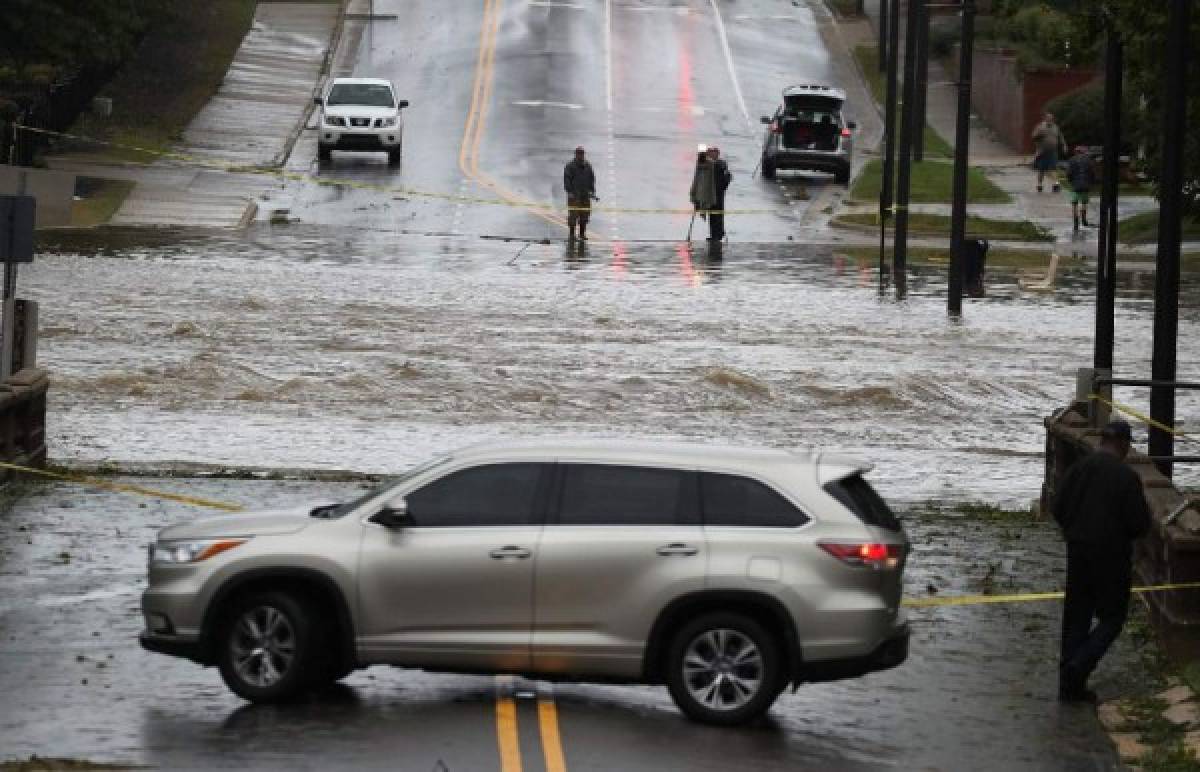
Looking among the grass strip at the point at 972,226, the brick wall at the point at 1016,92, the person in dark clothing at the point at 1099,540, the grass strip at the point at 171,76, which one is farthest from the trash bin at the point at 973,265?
the person in dark clothing at the point at 1099,540

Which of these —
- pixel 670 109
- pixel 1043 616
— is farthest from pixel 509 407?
pixel 670 109

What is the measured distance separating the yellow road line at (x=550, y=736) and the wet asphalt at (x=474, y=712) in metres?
0.05

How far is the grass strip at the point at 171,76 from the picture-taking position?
2229 inches

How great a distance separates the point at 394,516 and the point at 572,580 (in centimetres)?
106

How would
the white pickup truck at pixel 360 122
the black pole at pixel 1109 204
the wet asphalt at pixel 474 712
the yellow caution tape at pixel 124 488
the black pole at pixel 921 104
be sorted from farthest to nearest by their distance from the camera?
the white pickup truck at pixel 360 122
the black pole at pixel 921 104
the black pole at pixel 1109 204
the yellow caution tape at pixel 124 488
the wet asphalt at pixel 474 712

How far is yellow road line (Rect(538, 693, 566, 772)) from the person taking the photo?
1282 centimetres

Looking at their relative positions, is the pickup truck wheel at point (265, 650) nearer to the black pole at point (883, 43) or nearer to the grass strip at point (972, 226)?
the grass strip at point (972, 226)

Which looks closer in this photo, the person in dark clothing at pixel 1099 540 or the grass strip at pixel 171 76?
the person in dark clothing at pixel 1099 540

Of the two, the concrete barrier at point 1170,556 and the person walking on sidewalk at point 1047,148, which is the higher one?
the person walking on sidewalk at point 1047,148

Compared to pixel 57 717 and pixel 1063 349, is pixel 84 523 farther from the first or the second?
pixel 1063 349

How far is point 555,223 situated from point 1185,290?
1255 centimetres

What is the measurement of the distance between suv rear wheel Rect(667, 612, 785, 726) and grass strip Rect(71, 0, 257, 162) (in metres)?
41.3

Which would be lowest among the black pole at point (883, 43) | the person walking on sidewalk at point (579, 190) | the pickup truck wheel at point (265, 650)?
the pickup truck wheel at point (265, 650)

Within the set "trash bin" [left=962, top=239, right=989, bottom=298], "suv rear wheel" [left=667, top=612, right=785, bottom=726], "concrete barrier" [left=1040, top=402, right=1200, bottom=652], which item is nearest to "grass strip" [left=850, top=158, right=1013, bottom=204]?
"trash bin" [left=962, top=239, right=989, bottom=298]
